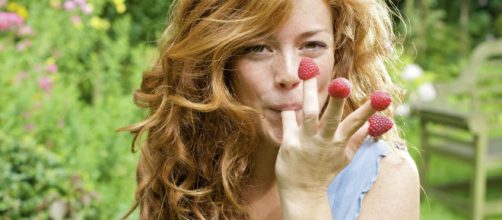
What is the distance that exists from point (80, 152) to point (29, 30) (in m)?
1.07

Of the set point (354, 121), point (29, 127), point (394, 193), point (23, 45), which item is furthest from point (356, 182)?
point (23, 45)

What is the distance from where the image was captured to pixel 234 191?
1.86 meters

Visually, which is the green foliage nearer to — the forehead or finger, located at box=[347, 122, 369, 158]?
the forehead

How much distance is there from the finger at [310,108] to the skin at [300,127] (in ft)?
0.07

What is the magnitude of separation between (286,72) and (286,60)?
0.11ft

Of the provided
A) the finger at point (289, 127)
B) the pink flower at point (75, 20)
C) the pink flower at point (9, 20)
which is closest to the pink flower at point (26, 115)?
the pink flower at point (9, 20)

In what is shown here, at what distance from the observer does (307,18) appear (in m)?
1.59

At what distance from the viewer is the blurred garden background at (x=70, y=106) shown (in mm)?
2707

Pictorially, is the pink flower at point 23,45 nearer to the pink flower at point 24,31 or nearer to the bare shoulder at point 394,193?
the pink flower at point 24,31

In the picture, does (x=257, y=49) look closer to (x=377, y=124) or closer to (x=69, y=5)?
(x=377, y=124)

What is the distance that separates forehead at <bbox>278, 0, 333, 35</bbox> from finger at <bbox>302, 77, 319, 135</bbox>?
29cm

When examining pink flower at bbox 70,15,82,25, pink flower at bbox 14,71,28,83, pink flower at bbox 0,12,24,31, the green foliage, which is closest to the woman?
the green foliage

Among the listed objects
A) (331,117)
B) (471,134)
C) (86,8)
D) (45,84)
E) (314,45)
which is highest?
(86,8)

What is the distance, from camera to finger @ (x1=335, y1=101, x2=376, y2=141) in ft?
4.05
